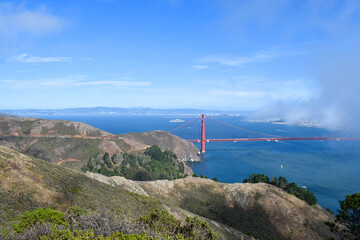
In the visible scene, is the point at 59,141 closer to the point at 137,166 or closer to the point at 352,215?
the point at 137,166

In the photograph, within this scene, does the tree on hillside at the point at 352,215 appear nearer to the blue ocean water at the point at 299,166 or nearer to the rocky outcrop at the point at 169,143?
the blue ocean water at the point at 299,166

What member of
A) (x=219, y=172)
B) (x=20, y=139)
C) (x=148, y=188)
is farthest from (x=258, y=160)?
(x=20, y=139)

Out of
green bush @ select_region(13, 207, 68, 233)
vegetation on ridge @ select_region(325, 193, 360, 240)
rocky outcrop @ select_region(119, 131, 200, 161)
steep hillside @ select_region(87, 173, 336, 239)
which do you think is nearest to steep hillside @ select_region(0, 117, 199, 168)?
rocky outcrop @ select_region(119, 131, 200, 161)

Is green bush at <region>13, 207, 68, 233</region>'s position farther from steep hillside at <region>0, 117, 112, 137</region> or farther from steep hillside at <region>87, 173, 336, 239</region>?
steep hillside at <region>0, 117, 112, 137</region>

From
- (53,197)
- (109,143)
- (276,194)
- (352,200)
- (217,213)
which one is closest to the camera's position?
(53,197)

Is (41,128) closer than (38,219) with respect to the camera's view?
No

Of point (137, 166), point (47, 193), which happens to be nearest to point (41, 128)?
point (137, 166)

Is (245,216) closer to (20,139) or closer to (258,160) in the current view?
(258,160)

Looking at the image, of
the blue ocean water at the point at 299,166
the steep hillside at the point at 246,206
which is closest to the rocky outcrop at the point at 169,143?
the blue ocean water at the point at 299,166
